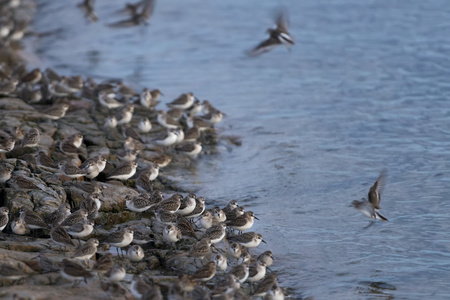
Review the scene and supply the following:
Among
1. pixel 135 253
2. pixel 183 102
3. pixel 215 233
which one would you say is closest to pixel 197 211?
pixel 215 233

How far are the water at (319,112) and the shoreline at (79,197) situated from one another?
1321 millimetres

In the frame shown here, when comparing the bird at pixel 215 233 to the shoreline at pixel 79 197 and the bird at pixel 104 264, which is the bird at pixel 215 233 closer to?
the shoreline at pixel 79 197

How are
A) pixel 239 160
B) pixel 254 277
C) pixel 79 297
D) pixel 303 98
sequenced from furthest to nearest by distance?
pixel 303 98 → pixel 239 160 → pixel 254 277 → pixel 79 297

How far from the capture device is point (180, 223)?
1024 centimetres

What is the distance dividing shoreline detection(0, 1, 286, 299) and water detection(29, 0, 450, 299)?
1321 mm

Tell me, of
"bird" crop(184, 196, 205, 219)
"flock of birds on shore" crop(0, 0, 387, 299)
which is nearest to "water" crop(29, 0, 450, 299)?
"flock of birds on shore" crop(0, 0, 387, 299)

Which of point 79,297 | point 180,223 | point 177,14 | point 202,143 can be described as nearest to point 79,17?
point 177,14

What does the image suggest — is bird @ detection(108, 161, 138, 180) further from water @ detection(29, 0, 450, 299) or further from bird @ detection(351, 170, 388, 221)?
bird @ detection(351, 170, 388, 221)

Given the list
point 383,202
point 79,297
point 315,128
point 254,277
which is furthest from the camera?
point 315,128

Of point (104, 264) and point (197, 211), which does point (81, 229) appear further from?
point (197, 211)

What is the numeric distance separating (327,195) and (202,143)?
3.59m

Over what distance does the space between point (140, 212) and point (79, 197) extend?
95 cm

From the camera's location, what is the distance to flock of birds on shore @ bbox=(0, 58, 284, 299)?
8.58 metres

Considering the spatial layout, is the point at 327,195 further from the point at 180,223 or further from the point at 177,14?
the point at 177,14
